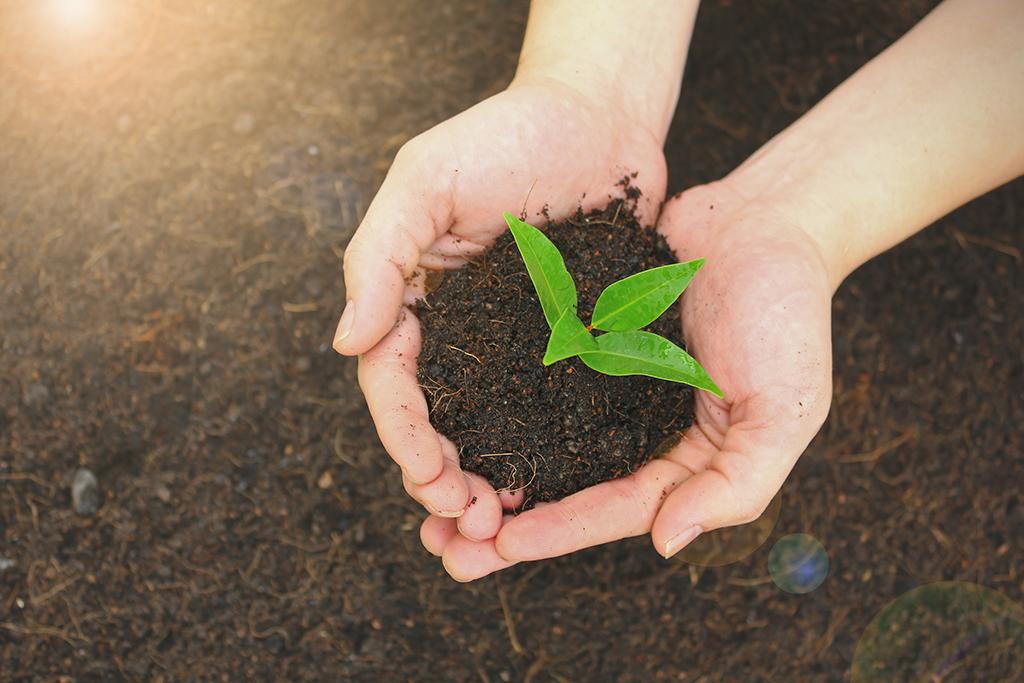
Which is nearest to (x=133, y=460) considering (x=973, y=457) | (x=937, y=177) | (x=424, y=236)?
(x=424, y=236)

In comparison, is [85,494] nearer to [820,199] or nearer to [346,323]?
[346,323]

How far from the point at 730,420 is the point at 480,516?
0.62 meters

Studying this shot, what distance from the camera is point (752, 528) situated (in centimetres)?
260

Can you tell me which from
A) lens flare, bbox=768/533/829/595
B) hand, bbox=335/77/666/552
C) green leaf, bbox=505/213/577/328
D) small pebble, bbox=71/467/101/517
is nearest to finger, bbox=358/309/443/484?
hand, bbox=335/77/666/552

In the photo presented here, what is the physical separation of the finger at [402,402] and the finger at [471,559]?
192 mm

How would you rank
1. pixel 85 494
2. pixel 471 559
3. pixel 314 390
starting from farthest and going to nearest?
pixel 314 390
pixel 85 494
pixel 471 559

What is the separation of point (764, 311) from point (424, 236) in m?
0.77

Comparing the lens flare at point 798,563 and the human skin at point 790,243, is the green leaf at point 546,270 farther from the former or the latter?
the lens flare at point 798,563

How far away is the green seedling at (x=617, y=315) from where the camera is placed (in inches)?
66.3

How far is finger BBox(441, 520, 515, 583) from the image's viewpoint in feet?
5.93

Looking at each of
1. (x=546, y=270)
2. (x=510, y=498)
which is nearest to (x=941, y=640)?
(x=510, y=498)

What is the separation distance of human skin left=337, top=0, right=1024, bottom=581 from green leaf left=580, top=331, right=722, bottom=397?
230mm

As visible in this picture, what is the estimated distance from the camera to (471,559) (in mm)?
1810

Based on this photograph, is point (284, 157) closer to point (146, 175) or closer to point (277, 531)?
point (146, 175)
